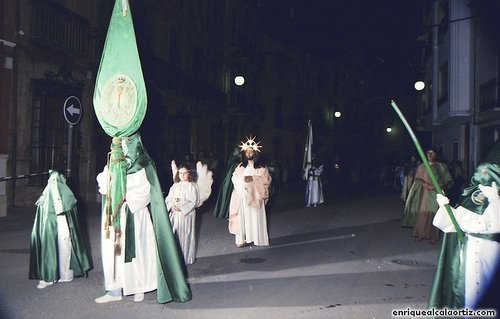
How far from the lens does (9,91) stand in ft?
45.5

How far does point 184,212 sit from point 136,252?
2.18m

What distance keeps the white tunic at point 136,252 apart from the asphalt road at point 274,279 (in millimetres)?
262

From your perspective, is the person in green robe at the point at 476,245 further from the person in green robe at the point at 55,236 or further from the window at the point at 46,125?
the window at the point at 46,125

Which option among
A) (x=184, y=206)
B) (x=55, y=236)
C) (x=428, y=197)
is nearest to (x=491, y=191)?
(x=184, y=206)

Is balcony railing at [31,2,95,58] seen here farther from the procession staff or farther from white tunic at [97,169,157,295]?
white tunic at [97,169,157,295]

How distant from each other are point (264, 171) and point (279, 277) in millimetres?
3066

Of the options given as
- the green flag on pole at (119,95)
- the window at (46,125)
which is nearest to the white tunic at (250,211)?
the green flag on pole at (119,95)

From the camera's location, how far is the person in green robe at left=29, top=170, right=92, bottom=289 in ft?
21.9

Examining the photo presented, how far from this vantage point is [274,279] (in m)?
7.15

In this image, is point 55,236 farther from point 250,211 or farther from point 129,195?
point 250,211

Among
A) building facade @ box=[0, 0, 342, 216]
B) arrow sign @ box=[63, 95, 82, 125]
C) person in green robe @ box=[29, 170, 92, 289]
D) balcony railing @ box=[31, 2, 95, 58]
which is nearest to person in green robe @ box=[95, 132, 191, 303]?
person in green robe @ box=[29, 170, 92, 289]

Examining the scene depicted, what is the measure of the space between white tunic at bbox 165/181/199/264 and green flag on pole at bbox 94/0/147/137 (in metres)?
2.27

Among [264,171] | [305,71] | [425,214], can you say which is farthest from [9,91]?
[305,71]

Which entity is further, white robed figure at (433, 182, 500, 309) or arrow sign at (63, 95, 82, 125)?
arrow sign at (63, 95, 82, 125)
